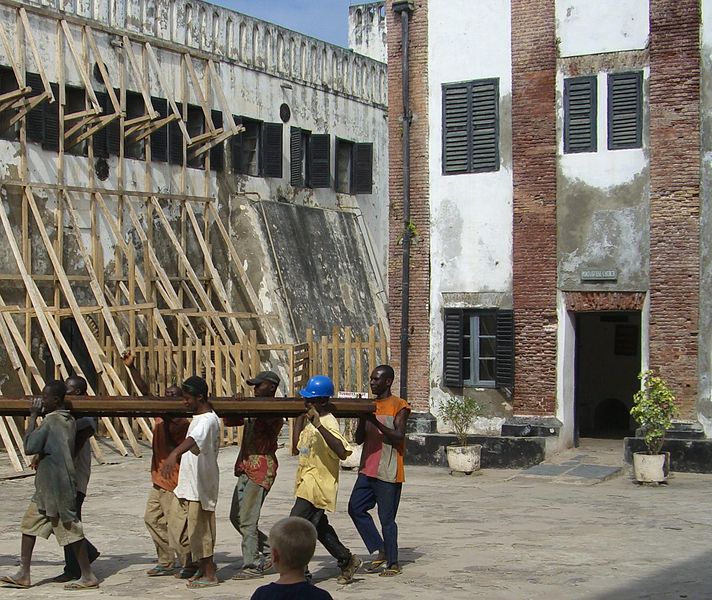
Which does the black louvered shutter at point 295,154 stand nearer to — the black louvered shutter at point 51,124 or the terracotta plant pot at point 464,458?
the black louvered shutter at point 51,124

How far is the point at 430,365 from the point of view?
1991 cm

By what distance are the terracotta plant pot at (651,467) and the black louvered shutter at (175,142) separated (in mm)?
12252

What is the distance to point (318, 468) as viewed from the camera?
10.1 metres

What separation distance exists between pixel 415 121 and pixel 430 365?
3.89 metres

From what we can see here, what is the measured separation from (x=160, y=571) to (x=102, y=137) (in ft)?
47.4

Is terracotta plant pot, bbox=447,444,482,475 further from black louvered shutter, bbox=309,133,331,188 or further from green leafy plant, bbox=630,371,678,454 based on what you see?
black louvered shutter, bbox=309,133,331,188

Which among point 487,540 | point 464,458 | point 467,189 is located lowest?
point 487,540

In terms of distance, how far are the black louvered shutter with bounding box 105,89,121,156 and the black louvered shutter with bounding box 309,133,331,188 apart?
6457 millimetres

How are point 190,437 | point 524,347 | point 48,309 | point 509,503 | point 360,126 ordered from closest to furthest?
point 190,437, point 509,503, point 524,347, point 48,309, point 360,126

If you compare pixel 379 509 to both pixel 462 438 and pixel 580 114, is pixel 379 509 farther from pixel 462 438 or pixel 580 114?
pixel 580 114

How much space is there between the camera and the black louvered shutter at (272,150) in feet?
91.1

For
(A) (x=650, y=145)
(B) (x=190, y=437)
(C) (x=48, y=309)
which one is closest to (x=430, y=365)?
(A) (x=650, y=145)

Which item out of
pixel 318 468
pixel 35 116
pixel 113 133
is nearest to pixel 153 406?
pixel 318 468

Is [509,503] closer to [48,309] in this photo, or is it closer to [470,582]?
[470,582]
